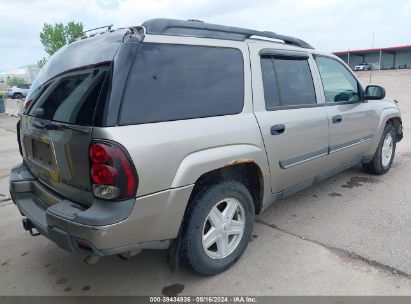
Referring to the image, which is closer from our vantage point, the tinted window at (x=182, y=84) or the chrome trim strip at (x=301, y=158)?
the tinted window at (x=182, y=84)

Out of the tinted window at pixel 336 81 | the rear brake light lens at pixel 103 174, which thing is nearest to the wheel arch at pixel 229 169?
the rear brake light lens at pixel 103 174

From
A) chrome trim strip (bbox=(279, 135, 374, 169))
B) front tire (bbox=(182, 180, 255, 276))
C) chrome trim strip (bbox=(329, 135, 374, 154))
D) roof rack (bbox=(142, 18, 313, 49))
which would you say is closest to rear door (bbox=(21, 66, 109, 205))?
roof rack (bbox=(142, 18, 313, 49))

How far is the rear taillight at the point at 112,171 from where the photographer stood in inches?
84.0

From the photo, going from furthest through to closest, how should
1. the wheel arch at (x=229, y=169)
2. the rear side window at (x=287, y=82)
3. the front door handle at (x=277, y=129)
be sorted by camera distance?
the rear side window at (x=287, y=82) < the front door handle at (x=277, y=129) < the wheel arch at (x=229, y=169)

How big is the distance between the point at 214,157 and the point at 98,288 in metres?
1.41

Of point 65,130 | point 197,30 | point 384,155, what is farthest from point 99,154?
point 384,155

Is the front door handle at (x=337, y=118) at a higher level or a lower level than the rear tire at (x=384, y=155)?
higher

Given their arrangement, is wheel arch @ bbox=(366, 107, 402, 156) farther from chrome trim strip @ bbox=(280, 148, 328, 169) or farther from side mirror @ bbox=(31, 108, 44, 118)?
side mirror @ bbox=(31, 108, 44, 118)

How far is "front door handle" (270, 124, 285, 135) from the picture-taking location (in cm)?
312

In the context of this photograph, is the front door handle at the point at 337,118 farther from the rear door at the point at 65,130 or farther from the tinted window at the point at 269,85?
the rear door at the point at 65,130

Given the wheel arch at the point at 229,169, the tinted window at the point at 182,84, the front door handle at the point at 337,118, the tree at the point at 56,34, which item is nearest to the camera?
Result: the tinted window at the point at 182,84

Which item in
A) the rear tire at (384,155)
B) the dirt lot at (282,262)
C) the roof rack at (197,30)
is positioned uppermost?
the roof rack at (197,30)

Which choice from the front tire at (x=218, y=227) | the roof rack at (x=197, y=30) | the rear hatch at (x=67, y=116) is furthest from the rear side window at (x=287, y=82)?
the rear hatch at (x=67, y=116)

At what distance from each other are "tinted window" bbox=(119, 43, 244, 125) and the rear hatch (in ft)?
0.65
